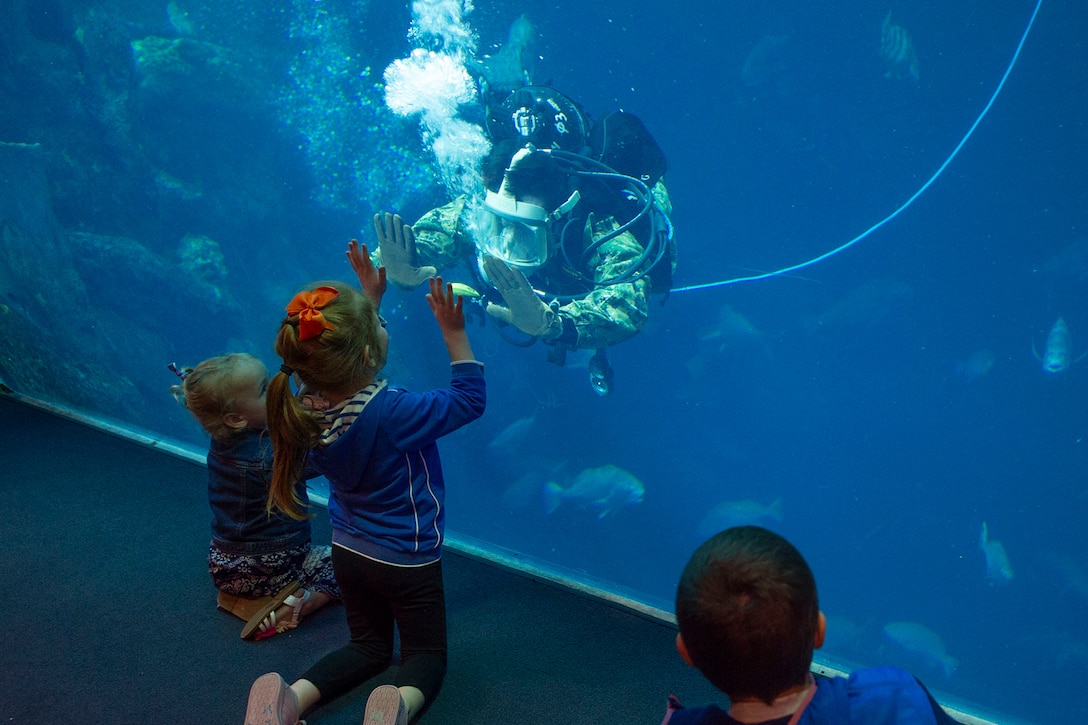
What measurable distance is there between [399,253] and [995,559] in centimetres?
1636

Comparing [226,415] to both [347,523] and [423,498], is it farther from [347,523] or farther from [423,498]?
[423,498]

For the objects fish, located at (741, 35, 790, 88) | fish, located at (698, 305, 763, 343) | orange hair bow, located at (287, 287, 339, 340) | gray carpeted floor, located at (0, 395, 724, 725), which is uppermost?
fish, located at (741, 35, 790, 88)

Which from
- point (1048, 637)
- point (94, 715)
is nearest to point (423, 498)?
point (94, 715)

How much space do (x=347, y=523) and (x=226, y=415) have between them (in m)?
0.55

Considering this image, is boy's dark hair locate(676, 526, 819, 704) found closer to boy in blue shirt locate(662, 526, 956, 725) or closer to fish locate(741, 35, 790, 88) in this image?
boy in blue shirt locate(662, 526, 956, 725)

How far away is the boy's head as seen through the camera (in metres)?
1.77

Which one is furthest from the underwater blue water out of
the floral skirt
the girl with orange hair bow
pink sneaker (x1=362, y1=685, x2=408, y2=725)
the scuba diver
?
pink sneaker (x1=362, y1=685, x2=408, y2=725)

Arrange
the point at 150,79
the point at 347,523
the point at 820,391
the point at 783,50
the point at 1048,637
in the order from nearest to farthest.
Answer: the point at 347,523, the point at 150,79, the point at 783,50, the point at 1048,637, the point at 820,391

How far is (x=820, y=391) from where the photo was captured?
1434 cm

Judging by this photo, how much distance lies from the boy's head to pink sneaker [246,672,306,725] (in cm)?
76

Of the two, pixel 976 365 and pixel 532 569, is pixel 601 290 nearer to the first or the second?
pixel 532 569

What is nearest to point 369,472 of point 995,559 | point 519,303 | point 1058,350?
point 519,303

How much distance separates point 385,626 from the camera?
1.70 m

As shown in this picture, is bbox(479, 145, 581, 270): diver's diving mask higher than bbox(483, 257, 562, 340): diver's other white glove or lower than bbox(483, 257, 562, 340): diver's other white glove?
higher
